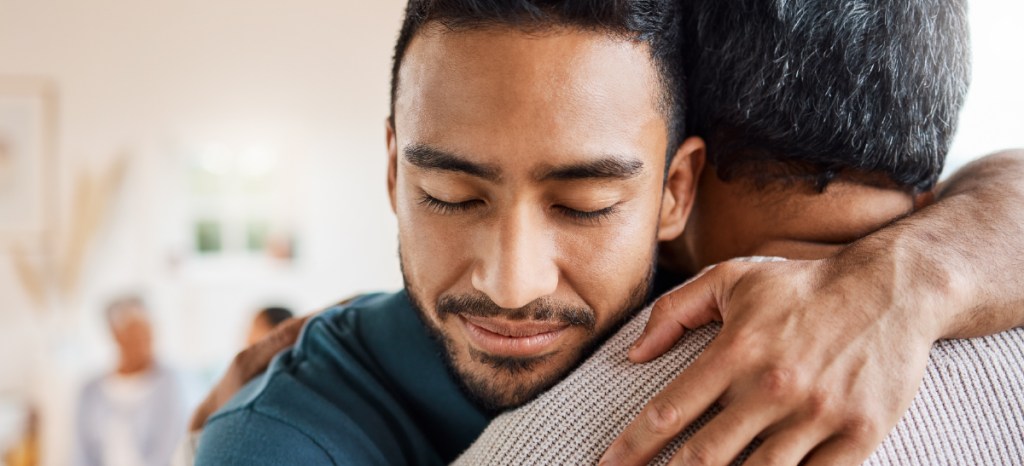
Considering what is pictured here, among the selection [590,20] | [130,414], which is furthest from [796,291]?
[130,414]

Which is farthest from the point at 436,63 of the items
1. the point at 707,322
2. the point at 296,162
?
the point at 296,162

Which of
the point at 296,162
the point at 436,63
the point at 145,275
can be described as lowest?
the point at 145,275

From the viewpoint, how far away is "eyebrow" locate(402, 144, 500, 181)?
2.91 feet

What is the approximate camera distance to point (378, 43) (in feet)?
18.9

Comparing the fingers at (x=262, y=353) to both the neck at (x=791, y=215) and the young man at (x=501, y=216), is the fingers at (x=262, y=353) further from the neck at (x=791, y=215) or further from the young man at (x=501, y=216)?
the neck at (x=791, y=215)

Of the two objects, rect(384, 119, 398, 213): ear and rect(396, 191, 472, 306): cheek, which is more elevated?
rect(384, 119, 398, 213): ear

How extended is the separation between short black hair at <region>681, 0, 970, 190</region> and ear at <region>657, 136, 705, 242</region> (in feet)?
0.18

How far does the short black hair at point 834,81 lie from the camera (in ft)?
3.18

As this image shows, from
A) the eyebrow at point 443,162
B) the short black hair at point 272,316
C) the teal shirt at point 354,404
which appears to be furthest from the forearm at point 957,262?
the short black hair at point 272,316

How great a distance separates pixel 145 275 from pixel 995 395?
17.6 ft

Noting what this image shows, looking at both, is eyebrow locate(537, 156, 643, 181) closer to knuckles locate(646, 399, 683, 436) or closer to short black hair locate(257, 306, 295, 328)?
knuckles locate(646, 399, 683, 436)

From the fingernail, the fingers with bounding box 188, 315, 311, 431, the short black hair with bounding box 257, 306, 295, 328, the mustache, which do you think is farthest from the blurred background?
the fingernail

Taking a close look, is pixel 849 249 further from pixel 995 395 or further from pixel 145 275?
pixel 145 275

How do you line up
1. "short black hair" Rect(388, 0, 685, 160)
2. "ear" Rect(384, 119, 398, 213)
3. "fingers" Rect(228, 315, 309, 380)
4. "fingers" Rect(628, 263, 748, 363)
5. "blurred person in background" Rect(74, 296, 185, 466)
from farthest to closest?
"blurred person in background" Rect(74, 296, 185, 466) → "fingers" Rect(228, 315, 309, 380) → "ear" Rect(384, 119, 398, 213) → "short black hair" Rect(388, 0, 685, 160) → "fingers" Rect(628, 263, 748, 363)
